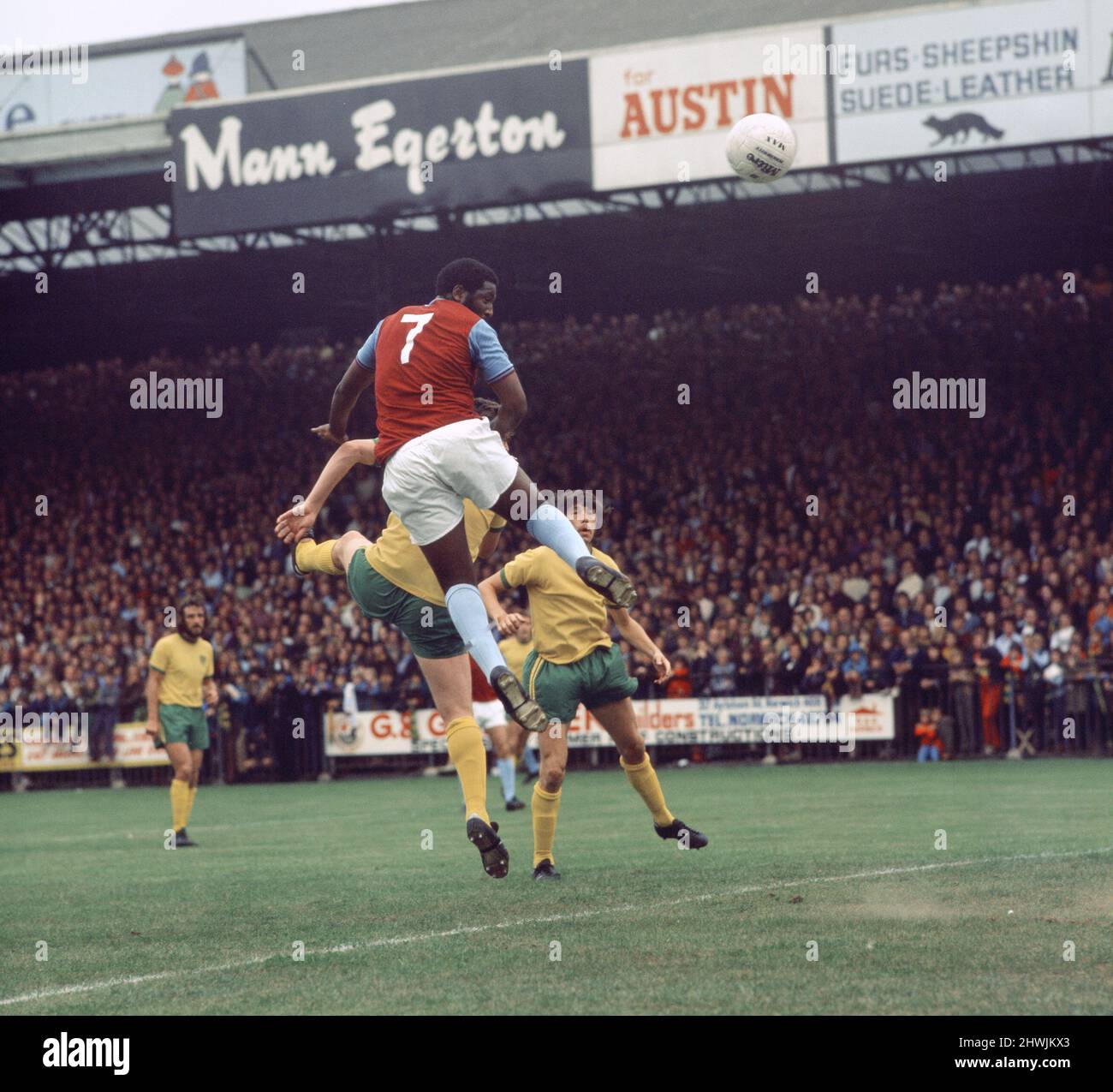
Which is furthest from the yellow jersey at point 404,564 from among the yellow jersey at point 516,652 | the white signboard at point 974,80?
the white signboard at point 974,80

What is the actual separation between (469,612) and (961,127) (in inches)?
620

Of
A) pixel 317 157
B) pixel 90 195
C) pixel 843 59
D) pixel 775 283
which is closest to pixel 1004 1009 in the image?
pixel 843 59

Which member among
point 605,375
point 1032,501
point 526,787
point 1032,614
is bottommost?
point 526,787

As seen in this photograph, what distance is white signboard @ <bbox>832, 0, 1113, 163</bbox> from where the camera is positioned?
2067 centimetres

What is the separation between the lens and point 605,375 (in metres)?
31.2

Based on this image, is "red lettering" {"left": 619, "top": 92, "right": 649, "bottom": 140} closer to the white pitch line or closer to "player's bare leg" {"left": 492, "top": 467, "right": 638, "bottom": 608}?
the white pitch line

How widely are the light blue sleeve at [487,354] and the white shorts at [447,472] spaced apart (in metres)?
0.26

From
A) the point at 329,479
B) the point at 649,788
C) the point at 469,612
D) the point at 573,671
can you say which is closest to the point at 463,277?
the point at 329,479

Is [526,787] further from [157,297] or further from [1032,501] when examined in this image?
[157,297]

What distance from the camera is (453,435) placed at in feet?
24.6

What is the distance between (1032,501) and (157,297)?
61.2 ft

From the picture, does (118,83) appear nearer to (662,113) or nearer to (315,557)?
(662,113)

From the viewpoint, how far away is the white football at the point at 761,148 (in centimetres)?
1207
